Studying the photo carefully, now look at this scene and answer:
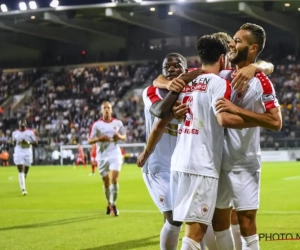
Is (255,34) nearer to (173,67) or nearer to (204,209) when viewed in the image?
(173,67)

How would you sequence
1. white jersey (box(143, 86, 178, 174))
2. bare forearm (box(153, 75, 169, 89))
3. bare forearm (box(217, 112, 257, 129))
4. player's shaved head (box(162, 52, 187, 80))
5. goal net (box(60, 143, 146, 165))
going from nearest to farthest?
bare forearm (box(217, 112, 257, 129)), bare forearm (box(153, 75, 169, 89)), player's shaved head (box(162, 52, 187, 80)), white jersey (box(143, 86, 178, 174)), goal net (box(60, 143, 146, 165))

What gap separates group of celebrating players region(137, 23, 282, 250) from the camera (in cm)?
546

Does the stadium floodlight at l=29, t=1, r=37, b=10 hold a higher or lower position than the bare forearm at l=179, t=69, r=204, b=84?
higher

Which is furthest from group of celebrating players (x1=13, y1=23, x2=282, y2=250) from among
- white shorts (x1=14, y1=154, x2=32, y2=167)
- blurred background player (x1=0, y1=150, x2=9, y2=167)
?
blurred background player (x1=0, y1=150, x2=9, y2=167)

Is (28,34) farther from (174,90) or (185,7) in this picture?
(174,90)

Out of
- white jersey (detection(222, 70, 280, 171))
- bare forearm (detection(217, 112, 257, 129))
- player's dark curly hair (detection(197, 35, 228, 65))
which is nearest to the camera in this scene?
bare forearm (detection(217, 112, 257, 129))

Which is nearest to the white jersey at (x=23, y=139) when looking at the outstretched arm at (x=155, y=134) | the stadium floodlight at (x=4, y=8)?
the outstretched arm at (x=155, y=134)

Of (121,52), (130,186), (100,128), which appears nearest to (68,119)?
(121,52)

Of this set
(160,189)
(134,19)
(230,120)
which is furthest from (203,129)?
(134,19)

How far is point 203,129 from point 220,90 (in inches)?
13.5

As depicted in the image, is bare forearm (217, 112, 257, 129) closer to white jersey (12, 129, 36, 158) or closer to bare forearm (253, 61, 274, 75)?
bare forearm (253, 61, 274, 75)

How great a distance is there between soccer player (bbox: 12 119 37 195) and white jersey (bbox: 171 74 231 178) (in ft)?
49.6

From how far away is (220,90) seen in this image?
545 centimetres

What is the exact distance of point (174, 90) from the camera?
5.64 metres
